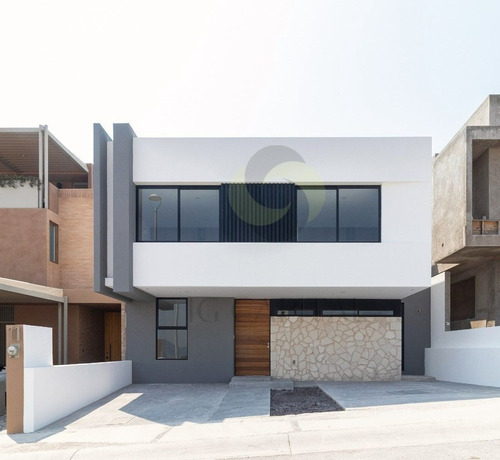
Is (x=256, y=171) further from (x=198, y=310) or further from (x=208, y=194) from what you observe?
(x=198, y=310)

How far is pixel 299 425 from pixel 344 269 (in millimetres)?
5349

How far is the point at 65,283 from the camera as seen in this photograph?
20.0m

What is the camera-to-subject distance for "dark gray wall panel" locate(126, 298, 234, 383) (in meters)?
15.4

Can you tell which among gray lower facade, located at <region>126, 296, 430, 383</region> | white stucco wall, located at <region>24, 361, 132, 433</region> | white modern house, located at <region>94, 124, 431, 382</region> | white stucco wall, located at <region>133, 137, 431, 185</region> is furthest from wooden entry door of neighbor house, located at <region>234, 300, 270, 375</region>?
white stucco wall, located at <region>133, 137, 431, 185</region>

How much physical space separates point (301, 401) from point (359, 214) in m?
5.06

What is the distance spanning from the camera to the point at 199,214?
44.8ft

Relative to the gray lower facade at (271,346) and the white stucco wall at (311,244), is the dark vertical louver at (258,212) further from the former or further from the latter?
the gray lower facade at (271,346)

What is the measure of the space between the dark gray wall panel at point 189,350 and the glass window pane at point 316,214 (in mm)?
4133

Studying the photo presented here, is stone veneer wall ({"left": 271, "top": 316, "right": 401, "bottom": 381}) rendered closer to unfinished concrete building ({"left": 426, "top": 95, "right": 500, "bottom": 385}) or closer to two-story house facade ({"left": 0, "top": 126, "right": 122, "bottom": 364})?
unfinished concrete building ({"left": 426, "top": 95, "right": 500, "bottom": 385})

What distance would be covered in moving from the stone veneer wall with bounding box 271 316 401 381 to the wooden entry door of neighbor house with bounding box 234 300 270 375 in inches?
10.7

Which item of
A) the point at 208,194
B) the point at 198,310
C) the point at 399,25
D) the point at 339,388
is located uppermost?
the point at 399,25

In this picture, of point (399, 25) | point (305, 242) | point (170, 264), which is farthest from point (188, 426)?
point (399, 25)

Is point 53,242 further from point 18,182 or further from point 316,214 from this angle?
point 316,214

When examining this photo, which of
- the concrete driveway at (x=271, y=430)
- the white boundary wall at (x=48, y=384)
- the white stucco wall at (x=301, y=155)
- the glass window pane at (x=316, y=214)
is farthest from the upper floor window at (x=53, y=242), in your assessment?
the glass window pane at (x=316, y=214)
